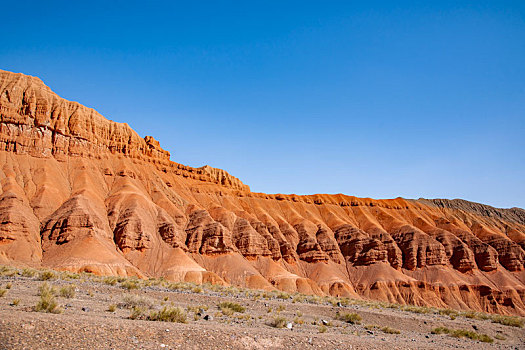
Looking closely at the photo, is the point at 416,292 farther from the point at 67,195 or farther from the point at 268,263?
the point at 67,195

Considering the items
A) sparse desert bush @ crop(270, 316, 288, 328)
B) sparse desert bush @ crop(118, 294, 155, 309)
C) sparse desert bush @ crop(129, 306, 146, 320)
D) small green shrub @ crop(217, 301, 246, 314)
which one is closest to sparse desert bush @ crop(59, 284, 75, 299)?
sparse desert bush @ crop(118, 294, 155, 309)

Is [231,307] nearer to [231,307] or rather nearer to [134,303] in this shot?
[231,307]

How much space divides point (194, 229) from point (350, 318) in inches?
2224

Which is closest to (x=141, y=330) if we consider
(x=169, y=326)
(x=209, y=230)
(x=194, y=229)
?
(x=169, y=326)

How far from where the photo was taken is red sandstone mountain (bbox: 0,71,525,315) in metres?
60.2

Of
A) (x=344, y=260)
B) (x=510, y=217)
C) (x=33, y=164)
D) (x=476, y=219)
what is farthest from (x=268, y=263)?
(x=510, y=217)

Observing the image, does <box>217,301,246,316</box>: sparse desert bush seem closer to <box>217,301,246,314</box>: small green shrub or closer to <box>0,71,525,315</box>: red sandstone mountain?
<box>217,301,246,314</box>: small green shrub

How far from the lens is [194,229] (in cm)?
7719

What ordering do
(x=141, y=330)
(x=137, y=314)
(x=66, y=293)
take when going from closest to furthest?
1. (x=141, y=330)
2. (x=137, y=314)
3. (x=66, y=293)

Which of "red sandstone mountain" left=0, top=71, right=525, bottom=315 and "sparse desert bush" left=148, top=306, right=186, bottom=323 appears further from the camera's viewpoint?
"red sandstone mountain" left=0, top=71, right=525, bottom=315

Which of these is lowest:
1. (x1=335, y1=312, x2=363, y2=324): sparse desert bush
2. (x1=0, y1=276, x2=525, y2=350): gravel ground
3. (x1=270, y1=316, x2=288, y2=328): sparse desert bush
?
(x1=335, y1=312, x2=363, y2=324): sparse desert bush

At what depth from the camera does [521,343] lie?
24719mm

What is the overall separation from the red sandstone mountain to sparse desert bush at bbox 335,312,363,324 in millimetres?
36606

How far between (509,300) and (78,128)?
96426 mm
